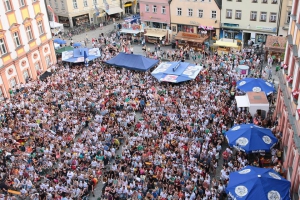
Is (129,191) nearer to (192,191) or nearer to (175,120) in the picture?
(192,191)

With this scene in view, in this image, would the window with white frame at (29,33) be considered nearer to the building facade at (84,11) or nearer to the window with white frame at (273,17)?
the building facade at (84,11)

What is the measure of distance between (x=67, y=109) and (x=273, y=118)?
56.6ft

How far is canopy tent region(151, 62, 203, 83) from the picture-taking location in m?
33.6

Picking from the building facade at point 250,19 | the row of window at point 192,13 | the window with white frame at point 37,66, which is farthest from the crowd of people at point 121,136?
the row of window at point 192,13

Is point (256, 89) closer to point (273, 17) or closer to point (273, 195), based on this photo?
point (273, 195)

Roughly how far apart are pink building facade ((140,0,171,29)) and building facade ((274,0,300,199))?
26630 millimetres

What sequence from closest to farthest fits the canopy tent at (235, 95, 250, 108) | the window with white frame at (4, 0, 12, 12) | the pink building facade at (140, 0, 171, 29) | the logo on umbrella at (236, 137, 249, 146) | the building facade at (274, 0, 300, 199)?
the building facade at (274, 0, 300, 199), the logo on umbrella at (236, 137, 249, 146), the canopy tent at (235, 95, 250, 108), the window with white frame at (4, 0, 12, 12), the pink building facade at (140, 0, 171, 29)

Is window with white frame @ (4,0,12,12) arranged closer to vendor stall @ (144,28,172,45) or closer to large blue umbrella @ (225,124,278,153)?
vendor stall @ (144,28,172,45)

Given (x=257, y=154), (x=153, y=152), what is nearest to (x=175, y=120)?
(x=153, y=152)

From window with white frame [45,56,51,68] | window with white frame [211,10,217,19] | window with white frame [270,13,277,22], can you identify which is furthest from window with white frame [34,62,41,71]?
window with white frame [270,13,277,22]

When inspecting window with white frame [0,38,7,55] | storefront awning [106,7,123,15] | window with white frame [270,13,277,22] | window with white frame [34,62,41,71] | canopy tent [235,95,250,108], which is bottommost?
canopy tent [235,95,250,108]

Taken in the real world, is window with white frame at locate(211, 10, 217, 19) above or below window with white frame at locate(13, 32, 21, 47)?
below

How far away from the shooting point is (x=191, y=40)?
43875 mm

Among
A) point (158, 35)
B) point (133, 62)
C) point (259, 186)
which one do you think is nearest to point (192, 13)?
point (158, 35)
